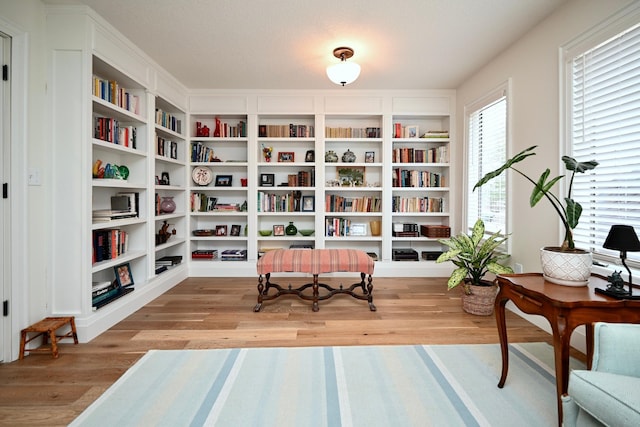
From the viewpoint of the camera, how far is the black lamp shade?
Result: 1304 millimetres

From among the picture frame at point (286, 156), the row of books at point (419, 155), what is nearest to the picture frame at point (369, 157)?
the row of books at point (419, 155)

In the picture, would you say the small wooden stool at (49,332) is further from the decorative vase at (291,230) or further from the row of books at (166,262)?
the decorative vase at (291,230)

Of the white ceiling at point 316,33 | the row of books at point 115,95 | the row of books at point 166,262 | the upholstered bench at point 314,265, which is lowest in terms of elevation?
the row of books at point 166,262

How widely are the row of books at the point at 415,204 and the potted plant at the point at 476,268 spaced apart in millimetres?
1270

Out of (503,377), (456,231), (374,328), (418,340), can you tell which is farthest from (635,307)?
(456,231)

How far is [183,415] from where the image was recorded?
1.46 metres


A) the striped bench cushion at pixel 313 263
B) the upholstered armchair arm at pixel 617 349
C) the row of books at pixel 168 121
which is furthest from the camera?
the row of books at pixel 168 121

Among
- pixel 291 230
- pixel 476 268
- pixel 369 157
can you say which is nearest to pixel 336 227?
pixel 291 230

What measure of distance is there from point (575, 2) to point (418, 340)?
2.78 meters

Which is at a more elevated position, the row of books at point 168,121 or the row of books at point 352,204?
the row of books at point 168,121

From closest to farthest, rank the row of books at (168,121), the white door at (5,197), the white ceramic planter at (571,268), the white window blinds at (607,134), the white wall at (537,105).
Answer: the white ceramic planter at (571,268), the white window blinds at (607,134), the white door at (5,197), the white wall at (537,105), the row of books at (168,121)

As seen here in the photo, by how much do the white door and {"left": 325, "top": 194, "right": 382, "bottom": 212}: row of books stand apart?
122 inches

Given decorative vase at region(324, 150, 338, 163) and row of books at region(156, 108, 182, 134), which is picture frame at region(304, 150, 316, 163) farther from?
row of books at region(156, 108, 182, 134)

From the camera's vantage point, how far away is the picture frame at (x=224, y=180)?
4.20 metres
